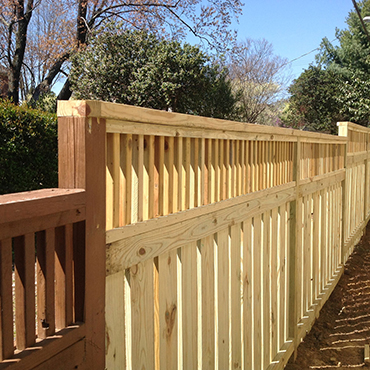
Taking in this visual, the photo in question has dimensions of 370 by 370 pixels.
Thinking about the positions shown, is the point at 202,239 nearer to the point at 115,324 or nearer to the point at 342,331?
the point at 115,324

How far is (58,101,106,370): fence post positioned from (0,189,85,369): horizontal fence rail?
0.02m

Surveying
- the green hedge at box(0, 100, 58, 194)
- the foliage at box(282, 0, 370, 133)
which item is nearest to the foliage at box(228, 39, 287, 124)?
the foliage at box(282, 0, 370, 133)

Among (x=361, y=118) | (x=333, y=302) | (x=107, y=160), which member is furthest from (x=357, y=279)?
(x=361, y=118)

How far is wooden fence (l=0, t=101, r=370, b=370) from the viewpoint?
46.6 inches

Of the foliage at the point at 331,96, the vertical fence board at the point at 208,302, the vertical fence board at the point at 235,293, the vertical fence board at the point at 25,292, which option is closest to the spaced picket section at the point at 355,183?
the vertical fence board at the point at 235,293

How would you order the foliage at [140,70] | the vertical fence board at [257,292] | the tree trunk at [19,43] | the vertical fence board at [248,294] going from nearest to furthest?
the vertical fence board at [248,294] → the vertical fence board at [257,292] → the foliage at [140,70] → the tree trunk at [19,43]

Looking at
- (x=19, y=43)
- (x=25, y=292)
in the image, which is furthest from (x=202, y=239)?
(x=19, y=43)

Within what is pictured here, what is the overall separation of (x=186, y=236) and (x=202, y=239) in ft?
0.53

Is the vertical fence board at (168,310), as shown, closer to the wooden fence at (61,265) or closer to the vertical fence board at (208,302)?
the vertical fence board at (208,302)

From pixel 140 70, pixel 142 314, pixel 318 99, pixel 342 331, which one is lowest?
pixel 342 331

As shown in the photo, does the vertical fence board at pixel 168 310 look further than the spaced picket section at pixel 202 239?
Yes

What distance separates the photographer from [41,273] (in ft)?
3.47

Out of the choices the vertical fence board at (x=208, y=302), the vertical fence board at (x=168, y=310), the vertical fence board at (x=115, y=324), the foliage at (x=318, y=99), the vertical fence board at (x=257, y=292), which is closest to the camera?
the vertical fence board at (x=115, y=324)

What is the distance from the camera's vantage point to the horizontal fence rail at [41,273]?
0.95m
